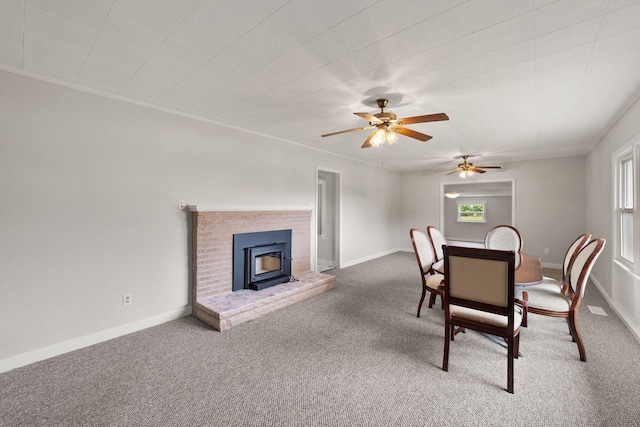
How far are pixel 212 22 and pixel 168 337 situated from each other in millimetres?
2902

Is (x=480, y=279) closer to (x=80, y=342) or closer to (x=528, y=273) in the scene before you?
(x=528, y=273)

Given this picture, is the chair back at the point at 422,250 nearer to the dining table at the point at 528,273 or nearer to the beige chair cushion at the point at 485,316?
the dining table at the point at 528,273

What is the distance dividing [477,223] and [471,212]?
433 millimetres

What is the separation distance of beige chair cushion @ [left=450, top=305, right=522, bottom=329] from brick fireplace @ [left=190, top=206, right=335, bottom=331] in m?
2.20

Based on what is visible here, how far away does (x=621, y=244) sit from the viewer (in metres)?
3.63

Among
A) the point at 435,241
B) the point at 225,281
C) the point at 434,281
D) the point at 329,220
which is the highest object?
the point at 329,220

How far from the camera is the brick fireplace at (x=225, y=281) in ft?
10.6

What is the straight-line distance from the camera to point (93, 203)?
8.93ft

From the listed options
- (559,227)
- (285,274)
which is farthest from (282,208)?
(559,227)

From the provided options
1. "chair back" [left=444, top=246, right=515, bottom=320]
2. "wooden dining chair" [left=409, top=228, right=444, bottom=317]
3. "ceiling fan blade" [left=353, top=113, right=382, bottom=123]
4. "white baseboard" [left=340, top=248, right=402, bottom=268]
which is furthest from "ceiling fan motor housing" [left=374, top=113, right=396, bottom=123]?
"white baseboard" [left=340, top=248, right=402, bottom=268]

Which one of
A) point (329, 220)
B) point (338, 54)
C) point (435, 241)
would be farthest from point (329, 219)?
point (338, 54)

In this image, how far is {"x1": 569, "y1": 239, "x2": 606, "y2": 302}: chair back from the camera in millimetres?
2338

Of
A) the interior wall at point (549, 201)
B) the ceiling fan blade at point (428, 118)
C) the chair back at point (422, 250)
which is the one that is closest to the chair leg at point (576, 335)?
the chair back at point (422, 250)

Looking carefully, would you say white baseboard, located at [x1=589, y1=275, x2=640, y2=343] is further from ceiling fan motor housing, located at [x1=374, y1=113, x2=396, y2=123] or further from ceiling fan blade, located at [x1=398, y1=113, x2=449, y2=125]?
ceiling fan motor housing, located at [x1=374, y1=113, x2=396, y2=123]
